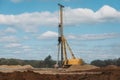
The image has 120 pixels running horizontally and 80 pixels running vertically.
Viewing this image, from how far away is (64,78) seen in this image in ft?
93.3

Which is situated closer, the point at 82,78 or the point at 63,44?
the point at 82,78

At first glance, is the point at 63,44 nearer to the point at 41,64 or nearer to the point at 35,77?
the point at 35,77

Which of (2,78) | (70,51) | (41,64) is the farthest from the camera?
(41,64)

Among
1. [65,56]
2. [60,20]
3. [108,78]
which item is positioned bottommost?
[108,78]

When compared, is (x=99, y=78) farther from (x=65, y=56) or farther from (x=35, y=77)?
(x=65, y=56)

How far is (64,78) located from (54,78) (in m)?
0.89

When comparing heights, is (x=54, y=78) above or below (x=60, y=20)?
below

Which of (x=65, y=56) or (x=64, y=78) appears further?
(x=65, y=56)

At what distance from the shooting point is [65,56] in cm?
6097

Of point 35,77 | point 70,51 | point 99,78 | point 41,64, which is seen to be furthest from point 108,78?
point 41,64

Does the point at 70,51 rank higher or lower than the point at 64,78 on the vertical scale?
higher

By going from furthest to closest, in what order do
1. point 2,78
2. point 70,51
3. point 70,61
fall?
point 70,51 → point 70,61 → point 2,78

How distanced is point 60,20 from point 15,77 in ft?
115

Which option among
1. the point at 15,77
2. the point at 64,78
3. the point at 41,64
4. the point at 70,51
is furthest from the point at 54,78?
the point at 41,64
